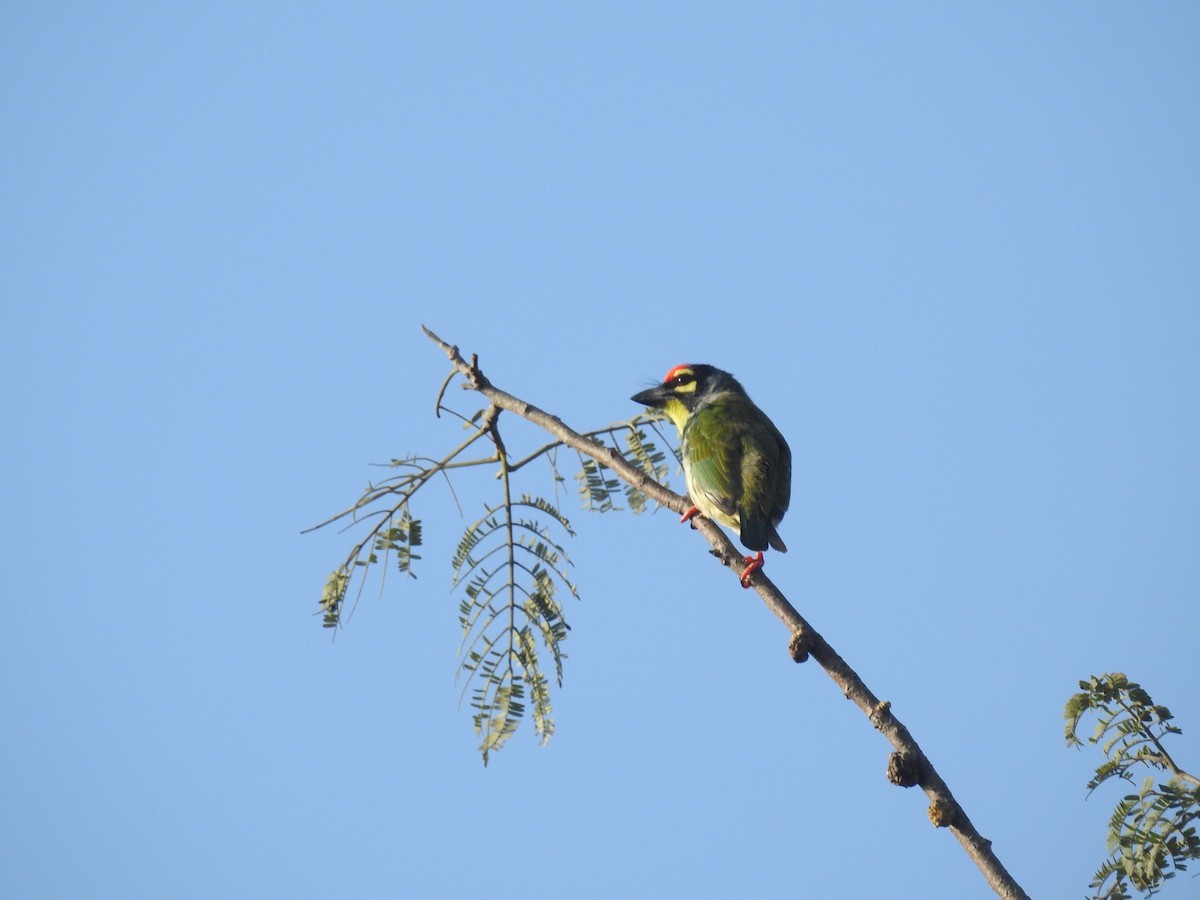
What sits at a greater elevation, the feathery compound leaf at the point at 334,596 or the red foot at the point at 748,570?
the feathery compound leaf at the point at 334,596

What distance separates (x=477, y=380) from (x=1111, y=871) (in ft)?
8.91

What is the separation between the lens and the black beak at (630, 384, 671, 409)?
24.6ft

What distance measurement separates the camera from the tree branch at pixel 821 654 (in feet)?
9.39

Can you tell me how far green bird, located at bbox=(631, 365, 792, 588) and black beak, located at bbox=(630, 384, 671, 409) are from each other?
224 mm

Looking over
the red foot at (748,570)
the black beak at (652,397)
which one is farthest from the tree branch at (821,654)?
the black beak at (652,397)

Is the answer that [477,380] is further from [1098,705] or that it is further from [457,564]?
[1098,705]

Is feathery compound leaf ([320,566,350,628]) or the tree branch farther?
feathery compound leaf ([320,566,350,628])

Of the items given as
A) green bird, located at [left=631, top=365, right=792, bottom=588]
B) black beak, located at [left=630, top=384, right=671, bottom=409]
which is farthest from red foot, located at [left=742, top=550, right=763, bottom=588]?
black beak, located at [left=630, top=384, right=671, bottom=409]

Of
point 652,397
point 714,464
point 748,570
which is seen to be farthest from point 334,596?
point 652,397

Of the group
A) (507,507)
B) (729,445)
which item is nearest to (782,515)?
(729,445)

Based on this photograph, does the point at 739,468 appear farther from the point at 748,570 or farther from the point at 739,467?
the point at 748,570

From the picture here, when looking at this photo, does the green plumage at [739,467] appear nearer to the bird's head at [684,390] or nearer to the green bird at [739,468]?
the green bird at [739,468]

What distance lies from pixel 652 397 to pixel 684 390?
0.25 m

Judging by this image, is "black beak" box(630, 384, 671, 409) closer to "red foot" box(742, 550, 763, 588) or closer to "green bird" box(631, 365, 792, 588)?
"green bird" box(631, 365, 792, 588)
